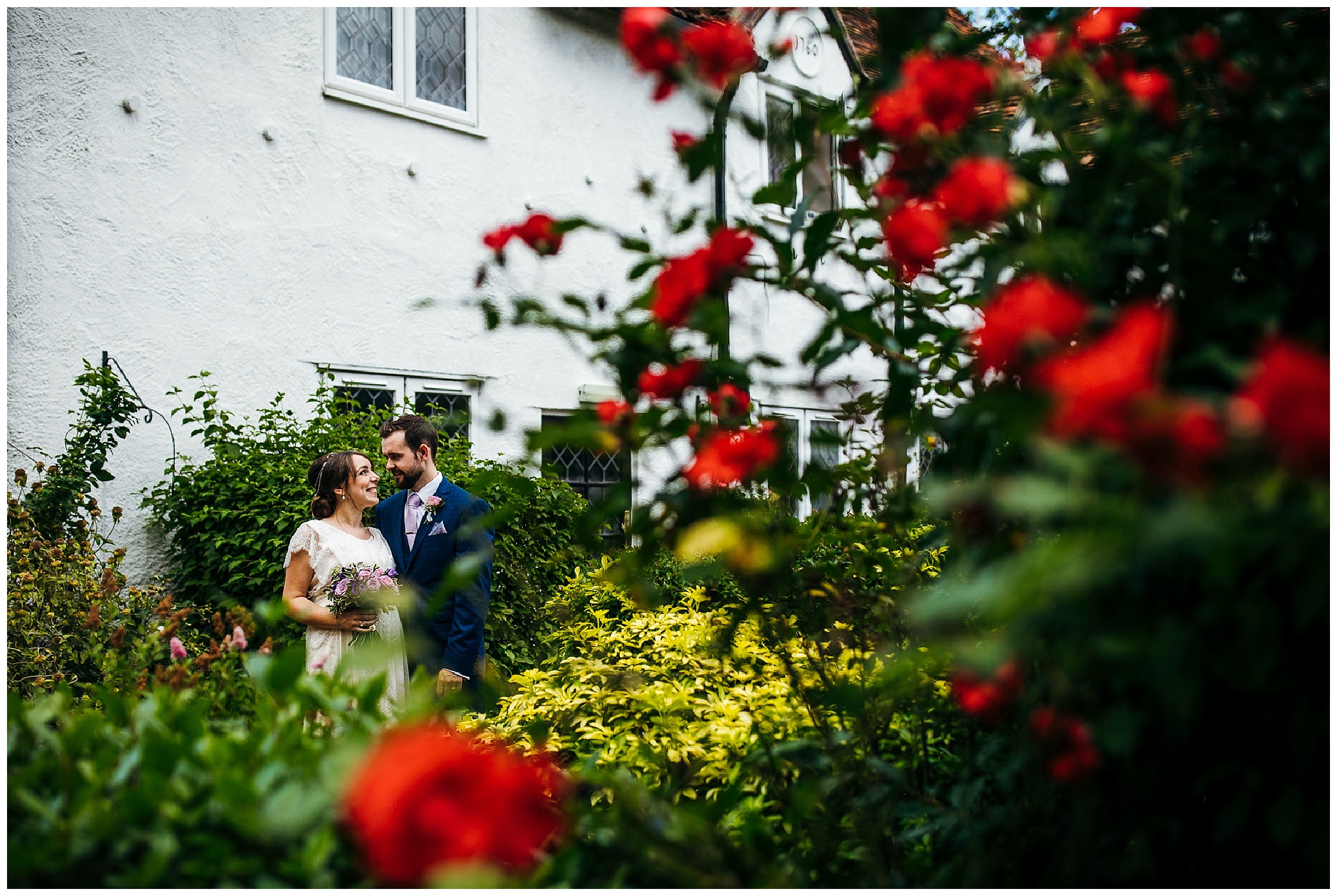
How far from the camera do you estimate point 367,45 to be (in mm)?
6137

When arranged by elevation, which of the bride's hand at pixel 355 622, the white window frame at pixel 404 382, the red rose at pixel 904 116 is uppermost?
the white window frame at pixel 404 382

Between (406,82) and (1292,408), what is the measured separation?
6.44 meters

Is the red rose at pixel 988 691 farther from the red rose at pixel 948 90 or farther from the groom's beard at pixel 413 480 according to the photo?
the groom's beard at pixel 413 480

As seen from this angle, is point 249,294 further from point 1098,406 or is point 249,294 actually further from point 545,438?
point 1098,406

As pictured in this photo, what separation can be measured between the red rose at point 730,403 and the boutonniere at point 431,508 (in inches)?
110

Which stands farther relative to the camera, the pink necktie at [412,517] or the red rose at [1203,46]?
the pink necktie at [412,517]

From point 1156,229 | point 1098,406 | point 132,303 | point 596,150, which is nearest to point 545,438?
point 1098,406

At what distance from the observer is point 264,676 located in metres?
1.43

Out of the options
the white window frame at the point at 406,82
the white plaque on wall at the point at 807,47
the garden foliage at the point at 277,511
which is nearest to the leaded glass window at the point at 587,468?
the garden foliage at the point at 277,511

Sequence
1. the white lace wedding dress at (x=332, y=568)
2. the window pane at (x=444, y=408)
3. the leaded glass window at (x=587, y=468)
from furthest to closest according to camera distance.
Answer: the leaded glass window at (x=587, y=468), the window pane at (x=444, y=408), the white lace wedding dress at (x=332, y=568)

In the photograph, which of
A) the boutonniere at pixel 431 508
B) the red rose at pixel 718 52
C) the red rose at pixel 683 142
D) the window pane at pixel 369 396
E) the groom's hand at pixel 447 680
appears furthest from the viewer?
the window pane at pixel 369 396

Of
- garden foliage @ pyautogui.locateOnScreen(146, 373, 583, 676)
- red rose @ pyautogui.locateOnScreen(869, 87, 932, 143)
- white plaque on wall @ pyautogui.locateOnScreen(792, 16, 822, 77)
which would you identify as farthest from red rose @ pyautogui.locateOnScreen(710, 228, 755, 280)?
white plaque on wall @ pyautogui.locateOnScreen(792, 16, 822, 77)

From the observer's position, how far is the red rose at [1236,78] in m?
1.23

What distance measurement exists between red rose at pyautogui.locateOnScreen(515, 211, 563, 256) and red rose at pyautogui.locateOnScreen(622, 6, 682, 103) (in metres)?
0.29
